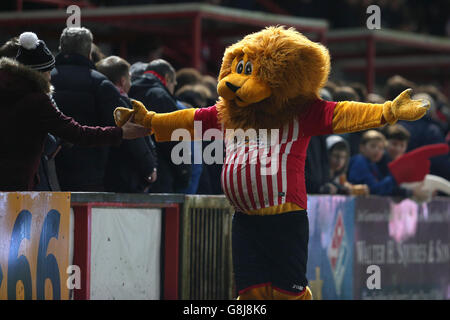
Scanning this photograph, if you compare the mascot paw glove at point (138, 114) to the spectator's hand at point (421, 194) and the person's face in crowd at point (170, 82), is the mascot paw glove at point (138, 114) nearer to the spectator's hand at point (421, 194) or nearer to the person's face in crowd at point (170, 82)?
the person's face in crowd at point (170, 82)

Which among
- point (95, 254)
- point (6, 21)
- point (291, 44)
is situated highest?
point (6, 21)

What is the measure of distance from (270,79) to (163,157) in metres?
2.03

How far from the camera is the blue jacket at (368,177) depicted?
8.74m

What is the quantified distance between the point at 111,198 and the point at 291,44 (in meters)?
1.72

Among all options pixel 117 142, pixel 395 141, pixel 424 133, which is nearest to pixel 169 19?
pixel 424 133

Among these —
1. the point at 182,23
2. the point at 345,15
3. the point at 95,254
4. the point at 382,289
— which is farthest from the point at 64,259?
the point at 345,15

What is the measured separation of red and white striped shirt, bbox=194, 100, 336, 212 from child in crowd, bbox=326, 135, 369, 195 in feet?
9.64

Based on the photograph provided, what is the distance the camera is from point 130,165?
6.84 meters

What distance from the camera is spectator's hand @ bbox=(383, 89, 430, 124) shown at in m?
5.24

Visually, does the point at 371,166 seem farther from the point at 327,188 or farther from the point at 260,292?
the point at 260,292

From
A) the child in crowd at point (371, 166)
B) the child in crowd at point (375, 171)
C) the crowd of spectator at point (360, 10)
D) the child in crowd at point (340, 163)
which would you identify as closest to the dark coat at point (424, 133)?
the child in crowd at point (375, 171)
